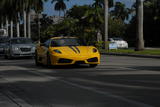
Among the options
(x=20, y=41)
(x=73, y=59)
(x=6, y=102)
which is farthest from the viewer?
(x=20, y=41)

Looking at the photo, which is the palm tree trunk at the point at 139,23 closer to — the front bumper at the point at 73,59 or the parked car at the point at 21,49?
the parked car at the point at 21,49

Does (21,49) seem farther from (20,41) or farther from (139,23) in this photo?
(139,23)

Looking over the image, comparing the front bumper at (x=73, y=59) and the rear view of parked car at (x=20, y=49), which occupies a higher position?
the rear view of parked car at (x=20, y=49)

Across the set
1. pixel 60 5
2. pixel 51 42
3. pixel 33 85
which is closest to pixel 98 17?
pixel 60 5

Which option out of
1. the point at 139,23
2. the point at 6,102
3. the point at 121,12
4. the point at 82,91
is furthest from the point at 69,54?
the point at 121,12

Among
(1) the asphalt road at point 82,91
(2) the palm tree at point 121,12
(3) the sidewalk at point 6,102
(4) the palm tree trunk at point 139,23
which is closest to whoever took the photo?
(3) the sidewalk at point 6,102

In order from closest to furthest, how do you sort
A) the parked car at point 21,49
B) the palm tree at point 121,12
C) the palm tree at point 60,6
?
the parked car at point 21,49 < the palm tree at point 60,6 < the palm tree at point 121,12

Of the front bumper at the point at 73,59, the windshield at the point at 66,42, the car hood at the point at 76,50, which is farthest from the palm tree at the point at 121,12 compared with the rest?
the front bumper at the point at 73,59

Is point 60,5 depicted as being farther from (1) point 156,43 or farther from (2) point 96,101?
(2) point 96,101

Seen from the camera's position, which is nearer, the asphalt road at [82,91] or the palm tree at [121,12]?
the asphalt road at [82,91]

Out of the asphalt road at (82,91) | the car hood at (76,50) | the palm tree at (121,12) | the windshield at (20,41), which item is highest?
the palm tree at (121,12)

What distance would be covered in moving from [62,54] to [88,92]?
21.2 ft

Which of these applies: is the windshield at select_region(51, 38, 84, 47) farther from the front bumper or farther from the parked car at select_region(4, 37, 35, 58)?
the parked car at select_region(4, 37, 35, 58)

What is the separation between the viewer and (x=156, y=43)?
195ft
